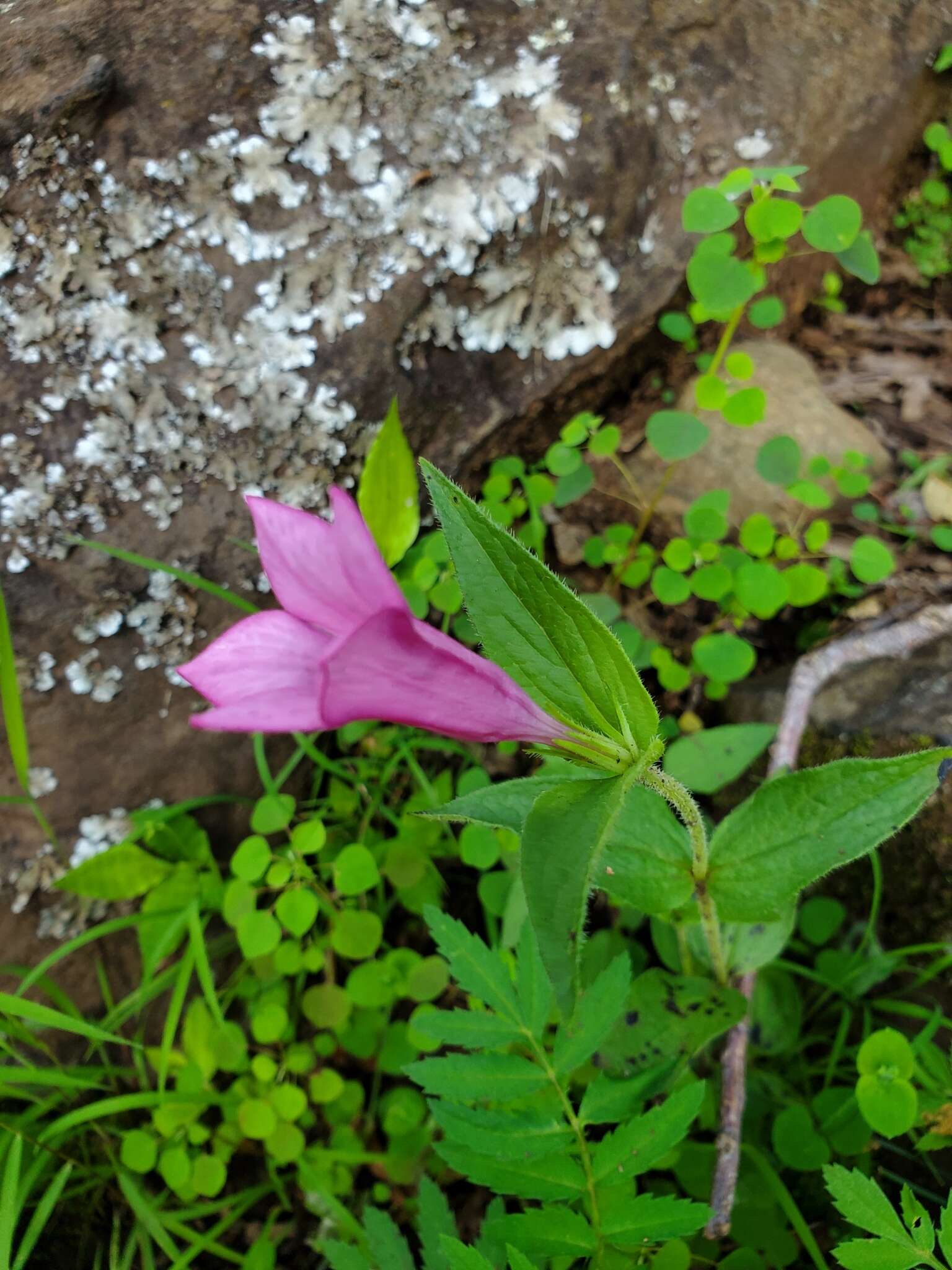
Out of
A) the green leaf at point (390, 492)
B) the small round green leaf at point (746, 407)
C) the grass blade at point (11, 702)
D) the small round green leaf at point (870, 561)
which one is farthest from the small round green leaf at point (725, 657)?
the grass blade at point (11, 702)

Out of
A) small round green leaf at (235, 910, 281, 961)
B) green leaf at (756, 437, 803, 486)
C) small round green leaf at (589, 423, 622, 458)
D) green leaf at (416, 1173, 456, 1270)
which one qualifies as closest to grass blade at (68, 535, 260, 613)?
small round green leaf at (235, 910, 281, 961)

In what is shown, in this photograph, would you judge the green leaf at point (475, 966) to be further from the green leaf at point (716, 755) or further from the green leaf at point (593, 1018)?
the green leaf at point (716, 755)

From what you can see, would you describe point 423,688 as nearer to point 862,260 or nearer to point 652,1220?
point 652,1220

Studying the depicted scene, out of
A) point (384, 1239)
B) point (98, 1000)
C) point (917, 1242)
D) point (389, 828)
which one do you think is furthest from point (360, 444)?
point (917, 1242)

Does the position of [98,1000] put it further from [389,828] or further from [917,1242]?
[917,1242]

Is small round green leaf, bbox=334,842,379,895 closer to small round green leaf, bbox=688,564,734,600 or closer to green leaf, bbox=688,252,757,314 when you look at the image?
small round green leaf, bbox=688,564,734,600
